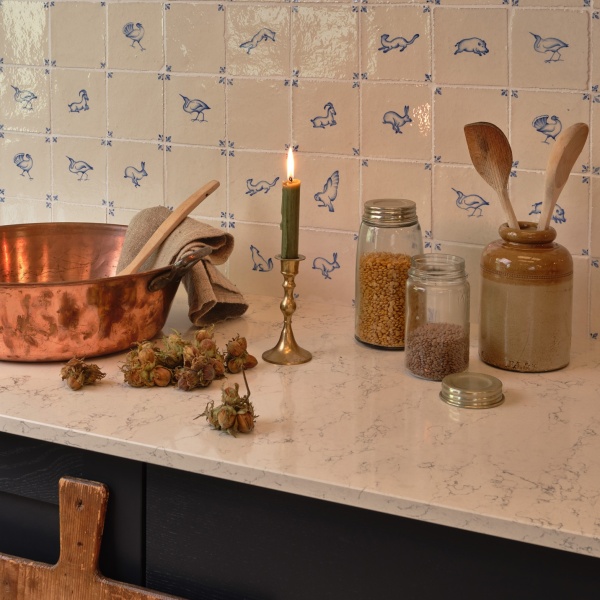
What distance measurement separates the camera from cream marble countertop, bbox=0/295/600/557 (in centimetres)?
94

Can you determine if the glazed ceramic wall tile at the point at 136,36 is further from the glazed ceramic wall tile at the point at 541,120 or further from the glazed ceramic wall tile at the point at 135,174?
the glazed ceramic wall tile at the point at 541,120

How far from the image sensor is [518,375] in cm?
128

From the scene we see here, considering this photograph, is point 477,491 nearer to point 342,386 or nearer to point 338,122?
point 342,386

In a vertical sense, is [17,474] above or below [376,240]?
below

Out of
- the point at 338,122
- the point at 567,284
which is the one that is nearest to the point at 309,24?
the point at 338,122

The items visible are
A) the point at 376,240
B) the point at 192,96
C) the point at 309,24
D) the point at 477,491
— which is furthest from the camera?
the point at 192,96

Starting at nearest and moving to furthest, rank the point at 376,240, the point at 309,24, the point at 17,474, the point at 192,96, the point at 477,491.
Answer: the point at 477,491 < the point at 17,474 < the point at 376,240 < the point at 309,24 < the point at 192,96

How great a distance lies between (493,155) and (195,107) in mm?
558

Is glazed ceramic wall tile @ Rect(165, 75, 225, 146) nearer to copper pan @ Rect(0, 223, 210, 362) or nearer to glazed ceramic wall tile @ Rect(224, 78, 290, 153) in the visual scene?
glazed ceramic wall tile @ Rect(224, 78, 290, 153)

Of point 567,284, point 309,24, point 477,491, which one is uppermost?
point 309,24

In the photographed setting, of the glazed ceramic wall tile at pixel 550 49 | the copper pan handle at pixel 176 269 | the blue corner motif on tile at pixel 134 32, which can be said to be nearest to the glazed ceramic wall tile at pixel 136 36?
the blue corner motif on tile at pixel 134 32

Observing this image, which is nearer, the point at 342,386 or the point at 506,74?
the point at 342,386

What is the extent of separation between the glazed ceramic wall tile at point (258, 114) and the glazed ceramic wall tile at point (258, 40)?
19 millimetres

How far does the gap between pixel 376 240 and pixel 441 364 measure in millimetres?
211
